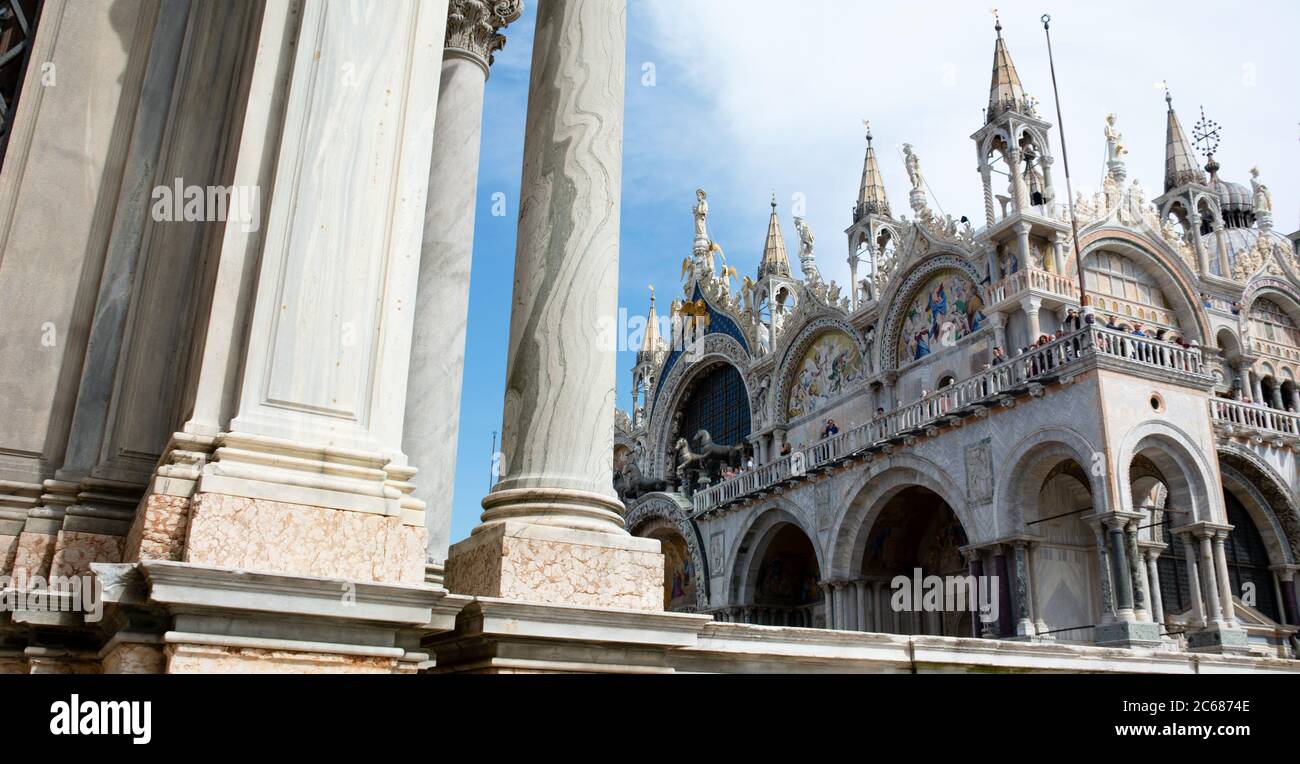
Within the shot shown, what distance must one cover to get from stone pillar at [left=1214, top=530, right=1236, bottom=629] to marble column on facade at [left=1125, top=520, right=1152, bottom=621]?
6.23 ft

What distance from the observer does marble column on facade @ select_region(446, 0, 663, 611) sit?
470cm

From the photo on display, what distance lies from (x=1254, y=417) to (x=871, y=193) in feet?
36.7

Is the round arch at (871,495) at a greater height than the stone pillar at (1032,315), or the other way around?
the stone pillar at (1032,315)

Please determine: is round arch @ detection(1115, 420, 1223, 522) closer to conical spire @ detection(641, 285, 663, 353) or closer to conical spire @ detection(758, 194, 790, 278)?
conical spire @ detection(758, 194, 790, 278)

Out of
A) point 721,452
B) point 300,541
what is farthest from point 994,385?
point 300,541

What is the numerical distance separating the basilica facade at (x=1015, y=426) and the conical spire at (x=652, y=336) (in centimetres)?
670

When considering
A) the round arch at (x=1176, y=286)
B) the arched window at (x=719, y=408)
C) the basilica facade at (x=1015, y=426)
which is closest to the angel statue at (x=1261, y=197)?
the basilica facade at (x=1015, y=426)

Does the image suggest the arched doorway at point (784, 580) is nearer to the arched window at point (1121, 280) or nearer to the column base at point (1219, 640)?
the arched window at point (1121, 280)

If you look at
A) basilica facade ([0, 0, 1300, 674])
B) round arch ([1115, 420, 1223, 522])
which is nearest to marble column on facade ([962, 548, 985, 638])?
round arch ([1115, 420, 1223, 522])

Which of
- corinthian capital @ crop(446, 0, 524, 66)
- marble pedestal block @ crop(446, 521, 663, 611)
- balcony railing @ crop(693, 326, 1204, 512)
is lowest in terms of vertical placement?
marble pedestal block @ crop(446, 521, 663, 611)

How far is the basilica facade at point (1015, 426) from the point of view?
18484 millimetres

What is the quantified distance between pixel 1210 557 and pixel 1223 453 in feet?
15.0
